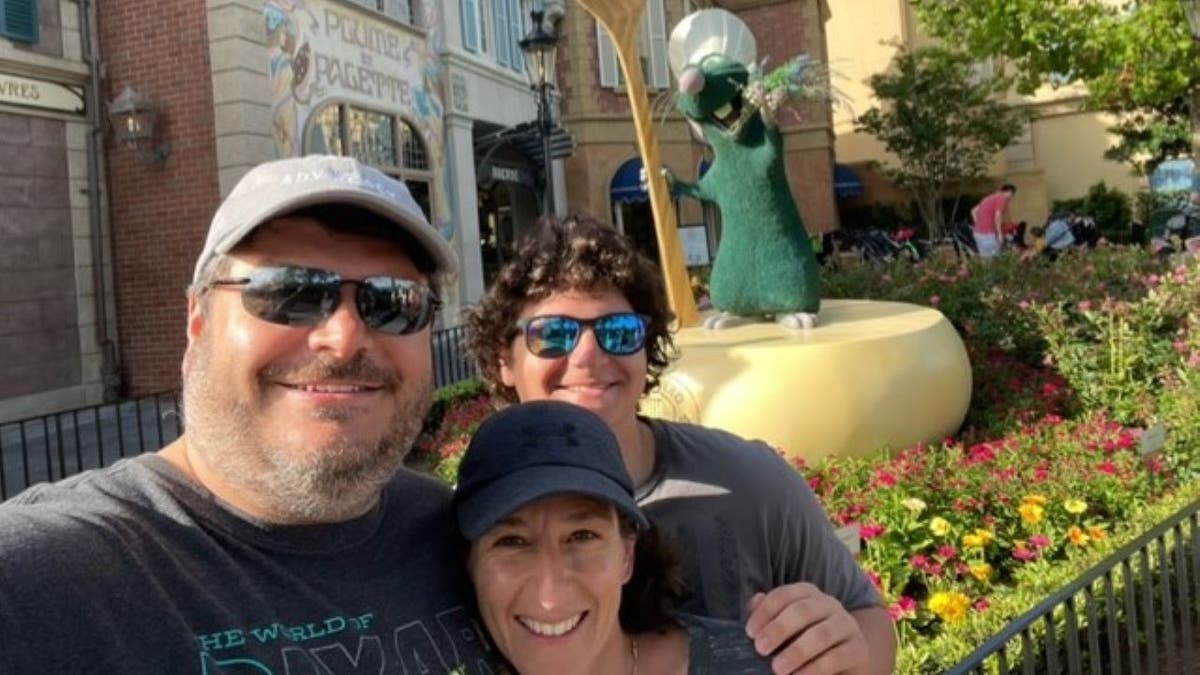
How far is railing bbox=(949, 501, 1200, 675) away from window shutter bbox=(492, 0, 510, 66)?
1518 centimetres

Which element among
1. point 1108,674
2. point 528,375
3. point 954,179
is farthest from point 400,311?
point 954,179

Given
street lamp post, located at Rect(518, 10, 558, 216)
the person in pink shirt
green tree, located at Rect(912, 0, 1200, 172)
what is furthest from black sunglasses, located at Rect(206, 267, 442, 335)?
the person in pink shirt

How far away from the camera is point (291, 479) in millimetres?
1367

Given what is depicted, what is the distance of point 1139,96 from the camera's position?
13711 millimetres

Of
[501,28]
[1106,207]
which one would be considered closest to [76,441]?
[501,28]

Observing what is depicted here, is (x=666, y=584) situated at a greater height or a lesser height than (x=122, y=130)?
lesser

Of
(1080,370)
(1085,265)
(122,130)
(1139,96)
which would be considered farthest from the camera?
(1139,96)

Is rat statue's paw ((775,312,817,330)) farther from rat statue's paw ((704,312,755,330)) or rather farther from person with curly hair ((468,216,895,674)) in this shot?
person with curly hair ((468,216,895,674))

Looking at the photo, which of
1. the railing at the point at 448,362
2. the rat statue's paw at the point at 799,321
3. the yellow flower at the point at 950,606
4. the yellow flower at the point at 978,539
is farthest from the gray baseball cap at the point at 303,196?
the railing at the point at 448,362

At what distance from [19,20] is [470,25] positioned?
7624mm

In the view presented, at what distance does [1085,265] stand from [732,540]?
8334 mm

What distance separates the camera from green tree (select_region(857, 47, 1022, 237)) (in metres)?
25.6

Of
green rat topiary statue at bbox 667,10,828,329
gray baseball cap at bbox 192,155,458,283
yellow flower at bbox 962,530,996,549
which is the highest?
green rat topiary statue at bbox 667,10,828,329

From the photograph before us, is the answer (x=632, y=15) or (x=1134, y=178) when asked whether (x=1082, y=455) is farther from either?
(x=1134, y=178)
